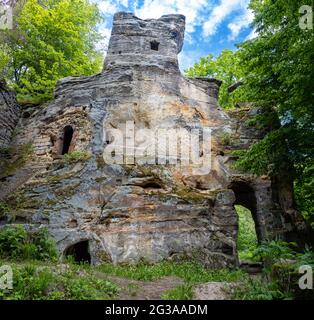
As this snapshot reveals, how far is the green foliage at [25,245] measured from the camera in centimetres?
806

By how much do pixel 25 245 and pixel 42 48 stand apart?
1235 centimetres

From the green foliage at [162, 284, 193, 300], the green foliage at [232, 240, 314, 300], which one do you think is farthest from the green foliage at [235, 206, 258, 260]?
the green foliage at [162, 284, 193, 300]

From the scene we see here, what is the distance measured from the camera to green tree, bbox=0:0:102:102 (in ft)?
55.2

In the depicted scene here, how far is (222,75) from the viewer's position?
22.9 metres

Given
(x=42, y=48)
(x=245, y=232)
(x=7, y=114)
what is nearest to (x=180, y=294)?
(x=7, y=114)

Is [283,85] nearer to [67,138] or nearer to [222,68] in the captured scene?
[67,138]

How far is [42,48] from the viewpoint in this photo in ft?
57.3

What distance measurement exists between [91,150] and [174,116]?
3.22 metres

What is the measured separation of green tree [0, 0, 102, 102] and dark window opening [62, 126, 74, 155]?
4.60 metres

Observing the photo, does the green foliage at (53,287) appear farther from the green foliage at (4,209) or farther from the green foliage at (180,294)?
the green foliage at (4,209)

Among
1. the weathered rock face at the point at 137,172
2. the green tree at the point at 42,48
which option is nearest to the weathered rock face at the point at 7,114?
the weathered rock face at the point at 137,172

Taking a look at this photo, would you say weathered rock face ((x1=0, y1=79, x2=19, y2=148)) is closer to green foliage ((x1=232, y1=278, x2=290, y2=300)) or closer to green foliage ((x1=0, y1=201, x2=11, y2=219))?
green foliage ((x1=0, y1=201, x2=11, y2=219))

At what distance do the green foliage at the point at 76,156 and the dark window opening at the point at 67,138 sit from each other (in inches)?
39.9
